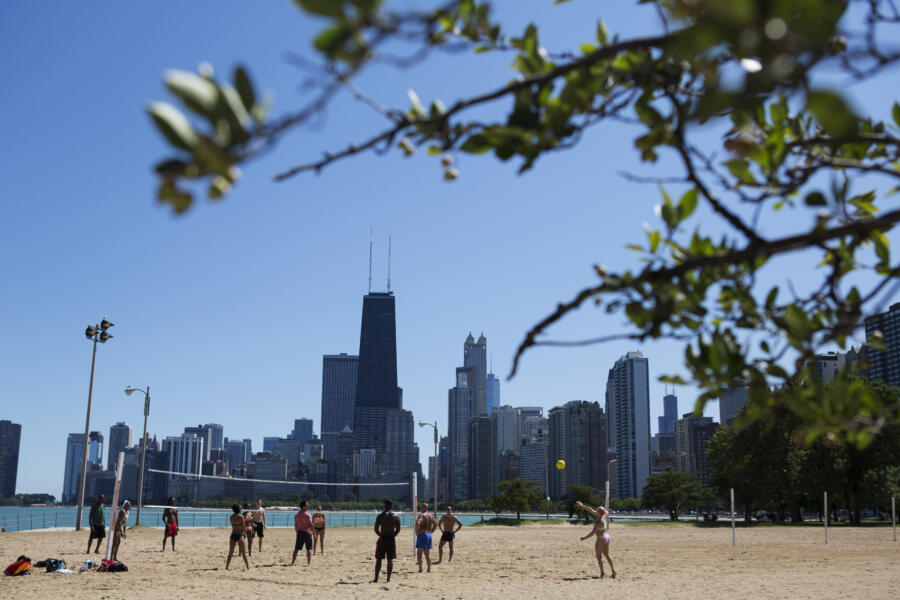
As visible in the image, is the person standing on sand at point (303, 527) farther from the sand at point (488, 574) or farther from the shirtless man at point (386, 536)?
the shirtless man at point (386, 536)

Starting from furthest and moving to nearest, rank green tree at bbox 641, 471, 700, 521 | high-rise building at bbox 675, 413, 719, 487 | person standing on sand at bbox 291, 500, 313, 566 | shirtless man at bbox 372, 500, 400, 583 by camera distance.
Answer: high-rise building at bbox 675, 413, 719, 487, green tree at bbox 641, 471, 700, 521, person standing on sand at bbox 291, 500, 313, 566, shirtless man at bbox 372, 500, 400, 583

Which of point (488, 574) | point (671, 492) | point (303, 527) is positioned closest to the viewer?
point (488, 574)

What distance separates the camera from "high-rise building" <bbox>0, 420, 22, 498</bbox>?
554 ft

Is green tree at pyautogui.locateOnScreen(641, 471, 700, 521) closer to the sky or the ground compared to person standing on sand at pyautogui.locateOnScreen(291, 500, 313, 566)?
closer to the ground

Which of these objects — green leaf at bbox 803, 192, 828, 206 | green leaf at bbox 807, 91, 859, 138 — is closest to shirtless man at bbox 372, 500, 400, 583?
green leaf at bbox 803, 192, 828, 206

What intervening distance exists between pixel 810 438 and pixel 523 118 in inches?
60.7

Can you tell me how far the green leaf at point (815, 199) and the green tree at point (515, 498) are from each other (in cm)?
5137

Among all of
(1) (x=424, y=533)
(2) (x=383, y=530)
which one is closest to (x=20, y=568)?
(2) (x=383, y=530)

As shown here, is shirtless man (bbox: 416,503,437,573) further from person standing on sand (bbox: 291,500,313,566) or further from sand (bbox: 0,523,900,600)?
Result: person standing on sand (bbox: 291,500,313,566)

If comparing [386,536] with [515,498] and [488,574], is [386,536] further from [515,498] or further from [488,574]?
[515,498]

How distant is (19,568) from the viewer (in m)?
15.5

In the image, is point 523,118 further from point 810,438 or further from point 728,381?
point 810,438

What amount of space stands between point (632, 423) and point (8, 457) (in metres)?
145

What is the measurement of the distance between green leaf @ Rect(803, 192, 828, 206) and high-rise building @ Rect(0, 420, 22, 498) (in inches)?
7830
